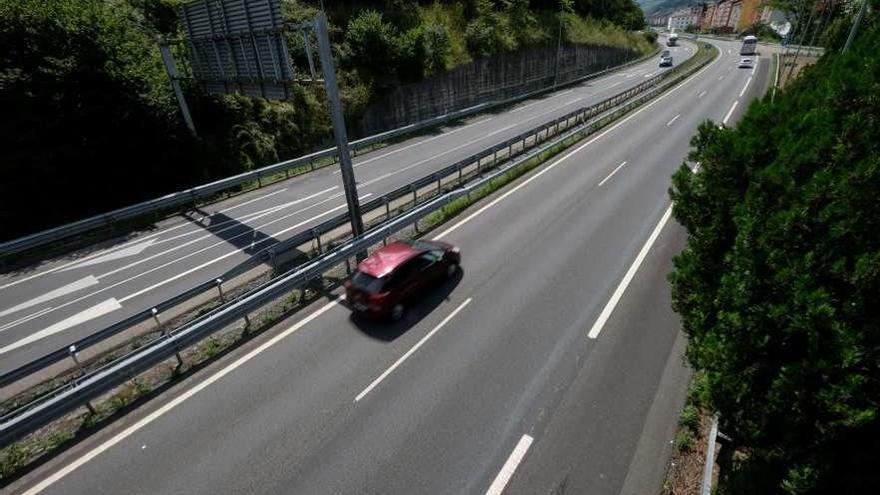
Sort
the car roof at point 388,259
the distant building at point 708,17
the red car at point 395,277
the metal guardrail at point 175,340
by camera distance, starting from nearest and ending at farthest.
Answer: the metal guardrail at point 175,340
the red car at point 395,277
the car roof at point 388,259
the distant building at point 708,17

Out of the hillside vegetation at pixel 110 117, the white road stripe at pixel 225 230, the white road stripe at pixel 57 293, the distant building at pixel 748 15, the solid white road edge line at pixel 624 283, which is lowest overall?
the white road stripe at pixel 57 293

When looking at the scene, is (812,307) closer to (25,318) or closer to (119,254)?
(25,318)

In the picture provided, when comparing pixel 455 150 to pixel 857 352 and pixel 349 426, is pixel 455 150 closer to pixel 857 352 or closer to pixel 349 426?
pixel 349 426

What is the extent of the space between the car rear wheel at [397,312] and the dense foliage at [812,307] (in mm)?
7134

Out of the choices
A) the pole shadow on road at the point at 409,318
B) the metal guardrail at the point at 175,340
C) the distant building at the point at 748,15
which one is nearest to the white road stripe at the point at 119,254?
the metal guardrail at the point at 175,340

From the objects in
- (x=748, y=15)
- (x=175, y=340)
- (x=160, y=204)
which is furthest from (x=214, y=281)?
(x=748, y=15)

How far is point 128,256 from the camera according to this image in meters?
16.6

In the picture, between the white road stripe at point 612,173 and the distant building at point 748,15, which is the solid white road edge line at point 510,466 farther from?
the distant building at point 748,15

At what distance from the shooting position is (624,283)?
1214 centimetres

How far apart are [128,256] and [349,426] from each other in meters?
14.1

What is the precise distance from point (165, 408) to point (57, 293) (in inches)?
367

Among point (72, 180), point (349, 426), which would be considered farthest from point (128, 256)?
point (349, 426)

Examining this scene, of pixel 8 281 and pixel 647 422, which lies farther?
pixel 8 281

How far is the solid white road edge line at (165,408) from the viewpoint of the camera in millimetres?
7660
